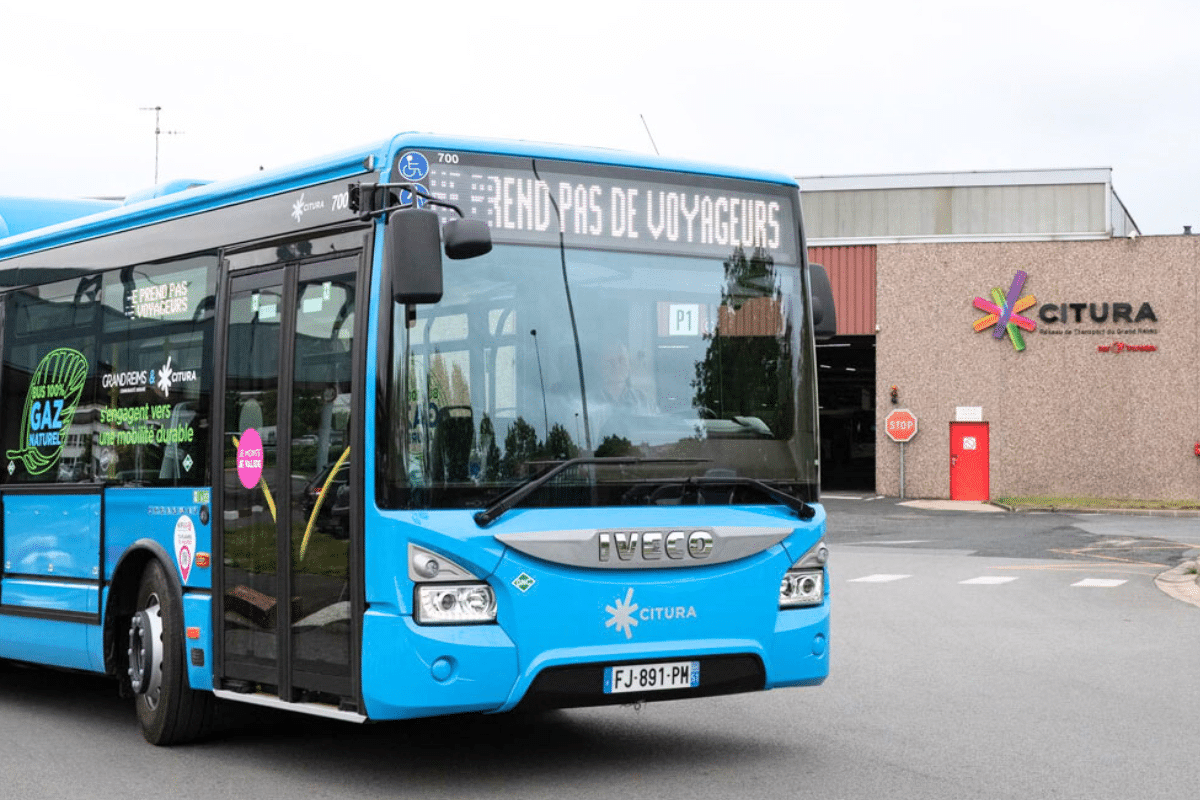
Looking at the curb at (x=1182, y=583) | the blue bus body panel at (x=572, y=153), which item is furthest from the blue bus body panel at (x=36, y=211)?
the curb at (x=1182, y=583)

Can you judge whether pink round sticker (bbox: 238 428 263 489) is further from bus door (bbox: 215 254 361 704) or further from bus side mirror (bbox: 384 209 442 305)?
bus side mirror (bbox: 384 209 442 305)

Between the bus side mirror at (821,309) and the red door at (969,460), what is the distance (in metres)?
38.1

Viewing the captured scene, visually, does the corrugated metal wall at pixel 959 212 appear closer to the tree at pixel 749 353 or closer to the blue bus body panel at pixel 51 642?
the blue bus body panel at pixel 51 642

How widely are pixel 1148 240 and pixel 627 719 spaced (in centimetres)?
3818

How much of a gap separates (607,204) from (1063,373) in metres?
39.1

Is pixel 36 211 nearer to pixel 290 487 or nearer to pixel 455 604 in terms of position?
pixel 290 487

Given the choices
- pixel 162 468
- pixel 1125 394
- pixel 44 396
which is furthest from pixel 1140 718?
pixel 1125 394

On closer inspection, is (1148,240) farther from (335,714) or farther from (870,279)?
(335,714)

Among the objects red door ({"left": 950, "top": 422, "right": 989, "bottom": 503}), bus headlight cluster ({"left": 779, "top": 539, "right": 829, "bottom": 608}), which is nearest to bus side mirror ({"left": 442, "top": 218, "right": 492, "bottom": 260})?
bus headlight cluster ({"left": 779, "top": 539, "right": 829, "bottom": 608})

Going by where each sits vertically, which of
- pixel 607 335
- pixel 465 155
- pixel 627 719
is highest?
pixel 465 155

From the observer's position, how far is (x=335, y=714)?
7.25 m

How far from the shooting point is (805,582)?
7855 millimetres

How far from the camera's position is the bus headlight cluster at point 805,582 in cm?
778

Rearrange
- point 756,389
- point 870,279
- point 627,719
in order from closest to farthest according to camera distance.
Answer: point 756,389 → point 627,719 → point 870,279
